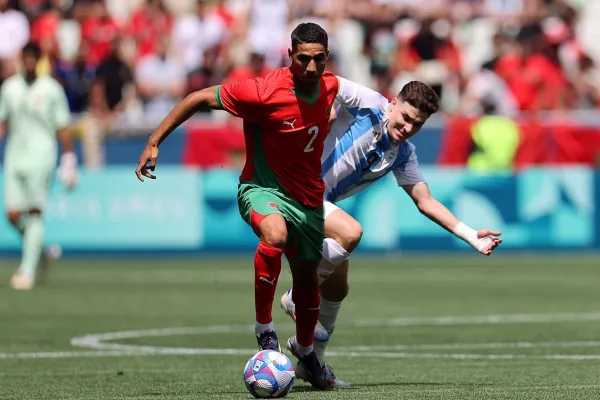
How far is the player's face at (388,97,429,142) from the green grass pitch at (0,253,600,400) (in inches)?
59.8

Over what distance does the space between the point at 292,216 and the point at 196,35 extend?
17.2 m

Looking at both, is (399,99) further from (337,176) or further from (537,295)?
(537,295)

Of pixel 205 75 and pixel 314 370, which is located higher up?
pixel 314 370

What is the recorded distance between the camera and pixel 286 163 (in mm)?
8555

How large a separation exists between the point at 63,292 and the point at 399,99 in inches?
334

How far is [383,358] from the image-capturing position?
34.0 feet

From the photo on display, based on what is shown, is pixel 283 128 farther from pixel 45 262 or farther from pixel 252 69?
pixel 252 69

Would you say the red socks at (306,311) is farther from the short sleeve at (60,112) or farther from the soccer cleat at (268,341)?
the short sleeve at (60,112)

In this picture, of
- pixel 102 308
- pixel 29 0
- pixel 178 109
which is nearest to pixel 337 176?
pixel 178 109

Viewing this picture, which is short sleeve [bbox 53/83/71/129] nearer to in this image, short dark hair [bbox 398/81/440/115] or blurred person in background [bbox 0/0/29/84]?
blurred person in background [bbox 0/0/29/84]

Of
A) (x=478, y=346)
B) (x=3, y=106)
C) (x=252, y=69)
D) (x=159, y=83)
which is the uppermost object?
(x=3, y=106)

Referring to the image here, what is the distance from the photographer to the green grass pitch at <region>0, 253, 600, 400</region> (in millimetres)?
8617

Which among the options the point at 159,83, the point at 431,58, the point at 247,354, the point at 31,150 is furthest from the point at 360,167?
the point at 431,58

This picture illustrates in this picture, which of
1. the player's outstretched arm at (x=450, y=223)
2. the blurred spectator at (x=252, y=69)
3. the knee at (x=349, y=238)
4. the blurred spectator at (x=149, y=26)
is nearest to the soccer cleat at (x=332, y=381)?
the knee at (x=349, y=238)
